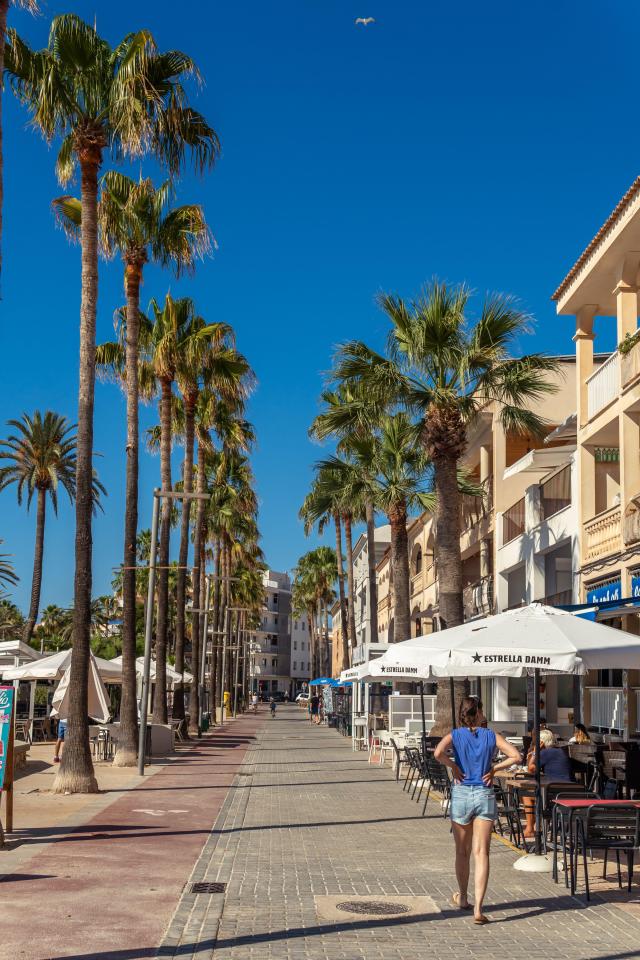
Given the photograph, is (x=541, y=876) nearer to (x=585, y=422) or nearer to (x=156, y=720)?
(x=585, y=422)

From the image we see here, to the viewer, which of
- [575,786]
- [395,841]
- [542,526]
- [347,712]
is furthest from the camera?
[347,712]

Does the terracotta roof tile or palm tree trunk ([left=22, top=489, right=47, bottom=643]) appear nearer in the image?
the terracotta roof tile

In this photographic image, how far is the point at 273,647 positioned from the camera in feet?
578

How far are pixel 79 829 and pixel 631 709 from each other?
42.4 feet

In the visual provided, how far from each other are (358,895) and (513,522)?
27.2 metres

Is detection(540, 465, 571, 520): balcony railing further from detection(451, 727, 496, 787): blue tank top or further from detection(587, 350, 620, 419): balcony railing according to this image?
detection(451, 727, 496, 787): blue tank top

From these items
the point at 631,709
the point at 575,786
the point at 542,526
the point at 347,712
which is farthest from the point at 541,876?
the point at 347,712

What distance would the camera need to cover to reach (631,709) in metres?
23.2

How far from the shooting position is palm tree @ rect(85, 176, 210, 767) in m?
24.3

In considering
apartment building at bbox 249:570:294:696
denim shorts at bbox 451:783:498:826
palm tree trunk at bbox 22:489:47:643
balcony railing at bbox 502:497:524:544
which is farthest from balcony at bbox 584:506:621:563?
apartment building at bbox 249:570:294:696

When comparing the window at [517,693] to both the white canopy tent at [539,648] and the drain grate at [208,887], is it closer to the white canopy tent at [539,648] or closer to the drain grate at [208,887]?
the white canopy tent at [539,648]

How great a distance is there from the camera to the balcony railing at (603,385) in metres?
24.7

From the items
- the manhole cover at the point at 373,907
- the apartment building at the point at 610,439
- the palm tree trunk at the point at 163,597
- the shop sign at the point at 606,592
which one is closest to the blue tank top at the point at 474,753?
the manhole cover at the point at 373,907

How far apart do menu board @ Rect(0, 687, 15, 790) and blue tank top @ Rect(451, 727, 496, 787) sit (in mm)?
5792
